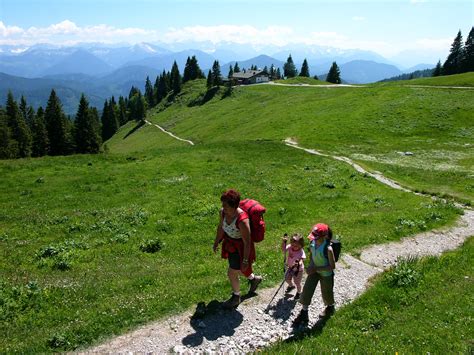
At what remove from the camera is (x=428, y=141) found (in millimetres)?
50250

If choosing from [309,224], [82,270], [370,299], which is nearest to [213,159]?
[309,224]

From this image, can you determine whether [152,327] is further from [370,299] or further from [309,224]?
[309,224]

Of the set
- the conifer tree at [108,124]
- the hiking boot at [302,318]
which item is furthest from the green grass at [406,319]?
the conifer tree at [108,124]

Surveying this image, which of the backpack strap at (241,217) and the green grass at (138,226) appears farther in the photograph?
the green grass at (138,226)

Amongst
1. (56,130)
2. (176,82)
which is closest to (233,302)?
(56,130)

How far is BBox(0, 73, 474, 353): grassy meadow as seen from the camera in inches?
476

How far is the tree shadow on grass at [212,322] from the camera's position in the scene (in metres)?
10.3

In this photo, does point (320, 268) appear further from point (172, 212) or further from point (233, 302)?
point (172, 212)

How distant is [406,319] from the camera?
10.5 metres

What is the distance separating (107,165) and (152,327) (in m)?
31.3

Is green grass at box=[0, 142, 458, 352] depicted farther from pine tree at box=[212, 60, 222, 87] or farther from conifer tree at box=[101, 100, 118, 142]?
conifer tree at box=[101, 100, 118, 142]

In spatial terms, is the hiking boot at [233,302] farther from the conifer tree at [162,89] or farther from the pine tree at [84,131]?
the conifer tree at [162,89]

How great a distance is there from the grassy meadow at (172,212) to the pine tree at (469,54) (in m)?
70.3

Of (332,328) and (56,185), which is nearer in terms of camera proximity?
(332,328)
